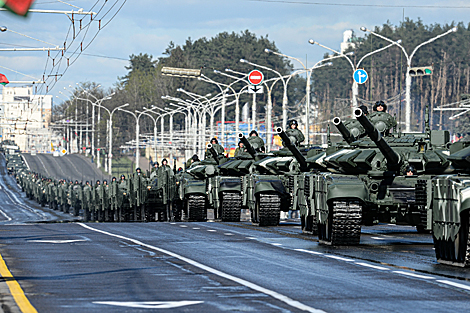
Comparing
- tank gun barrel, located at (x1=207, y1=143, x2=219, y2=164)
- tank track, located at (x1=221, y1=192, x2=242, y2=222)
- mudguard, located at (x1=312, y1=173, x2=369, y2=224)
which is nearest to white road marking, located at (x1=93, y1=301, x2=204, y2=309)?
mudguard, located at (x1=312, y1=173, x2=369, y2=224)

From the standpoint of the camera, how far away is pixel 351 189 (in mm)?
17766

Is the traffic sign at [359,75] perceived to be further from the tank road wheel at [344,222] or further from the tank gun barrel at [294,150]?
the tank road wheel at [344,222]

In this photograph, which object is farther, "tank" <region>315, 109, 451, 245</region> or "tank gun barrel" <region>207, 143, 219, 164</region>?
"tank gun barrel" <region>207, 143, 219, 164</region>

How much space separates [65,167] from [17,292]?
125203 mm

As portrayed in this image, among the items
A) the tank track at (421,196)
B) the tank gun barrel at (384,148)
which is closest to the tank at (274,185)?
the tank gun barrel at (384,148)

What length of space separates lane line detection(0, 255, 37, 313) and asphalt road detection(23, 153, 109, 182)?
10325cm

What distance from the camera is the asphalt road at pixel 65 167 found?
405 ft

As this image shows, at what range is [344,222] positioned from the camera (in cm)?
1814

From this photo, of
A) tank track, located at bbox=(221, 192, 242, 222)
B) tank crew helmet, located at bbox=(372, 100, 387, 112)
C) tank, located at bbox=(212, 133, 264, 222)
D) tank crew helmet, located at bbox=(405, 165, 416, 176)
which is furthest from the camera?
tank track, located at bbox=(221, 192, 242, 222)

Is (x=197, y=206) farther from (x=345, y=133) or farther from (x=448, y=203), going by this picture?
(x=448, y=203)

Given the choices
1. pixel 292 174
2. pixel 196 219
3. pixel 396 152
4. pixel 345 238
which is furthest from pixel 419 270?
pixel 196 219

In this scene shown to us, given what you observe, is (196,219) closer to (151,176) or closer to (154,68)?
(151,176)

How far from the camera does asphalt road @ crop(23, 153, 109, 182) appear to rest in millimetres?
123438

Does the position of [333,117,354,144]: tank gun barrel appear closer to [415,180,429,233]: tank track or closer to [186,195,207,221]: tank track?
[415,180,429,233]: tank track
